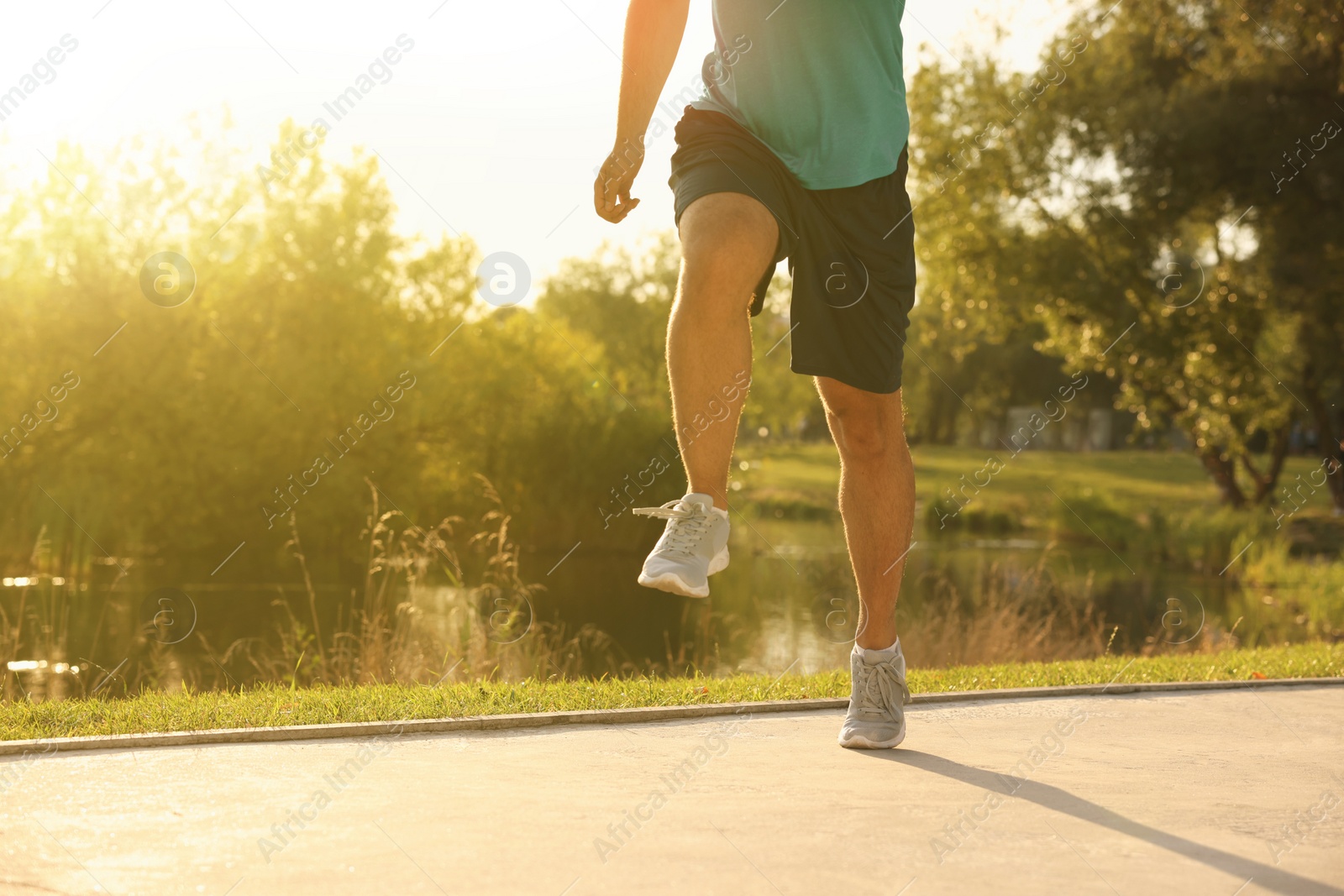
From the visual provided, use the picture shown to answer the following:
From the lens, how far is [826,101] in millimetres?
2998

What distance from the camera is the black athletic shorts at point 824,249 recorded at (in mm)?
2887

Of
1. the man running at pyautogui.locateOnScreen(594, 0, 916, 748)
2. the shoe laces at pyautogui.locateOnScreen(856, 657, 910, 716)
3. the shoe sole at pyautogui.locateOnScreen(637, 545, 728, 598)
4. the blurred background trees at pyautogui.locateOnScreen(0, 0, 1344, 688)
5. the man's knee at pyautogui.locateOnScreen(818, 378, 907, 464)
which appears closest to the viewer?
the shoe sole at pyautogui.locateOnScreen(637, 545, 728, 598)

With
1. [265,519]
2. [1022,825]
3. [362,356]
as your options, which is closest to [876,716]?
[1022,825]

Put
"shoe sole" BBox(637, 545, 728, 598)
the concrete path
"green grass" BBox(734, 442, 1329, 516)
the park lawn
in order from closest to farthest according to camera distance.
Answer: the concrete path
"shoe sole" BBox(637, 545, 728, 598)
the park lawn
"green grass" BBox(734, 442, 1329, 516)

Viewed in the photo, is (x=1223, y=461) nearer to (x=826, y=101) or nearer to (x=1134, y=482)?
(x=1134, y=482)

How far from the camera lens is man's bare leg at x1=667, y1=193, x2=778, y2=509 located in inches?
106

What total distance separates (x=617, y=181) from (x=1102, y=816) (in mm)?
1690

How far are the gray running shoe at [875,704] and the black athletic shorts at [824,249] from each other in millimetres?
683

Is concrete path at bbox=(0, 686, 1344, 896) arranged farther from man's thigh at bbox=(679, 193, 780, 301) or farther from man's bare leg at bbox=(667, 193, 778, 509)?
man's thigh at bbox=(679, 193, 780, 301)

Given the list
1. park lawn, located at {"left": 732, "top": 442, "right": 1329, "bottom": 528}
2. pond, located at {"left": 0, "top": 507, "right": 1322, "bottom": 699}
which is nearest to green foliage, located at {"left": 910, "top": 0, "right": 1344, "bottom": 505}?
park lawn, located at {"left": 732, "top": 442, "right": 1329, "bottom": 528}

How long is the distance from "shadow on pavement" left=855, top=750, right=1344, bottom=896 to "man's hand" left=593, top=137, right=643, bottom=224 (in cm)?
137

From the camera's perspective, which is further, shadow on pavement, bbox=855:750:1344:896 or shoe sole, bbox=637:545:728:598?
shoe sole, bbox=637:545:728:598

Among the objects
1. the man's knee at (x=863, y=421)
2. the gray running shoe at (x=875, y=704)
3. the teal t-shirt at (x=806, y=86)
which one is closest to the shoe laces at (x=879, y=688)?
the gray running shoe at (x=875, y=704)

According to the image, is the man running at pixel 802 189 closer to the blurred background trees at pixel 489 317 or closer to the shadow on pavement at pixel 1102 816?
the shadow on pavement at pixel 1102 816
